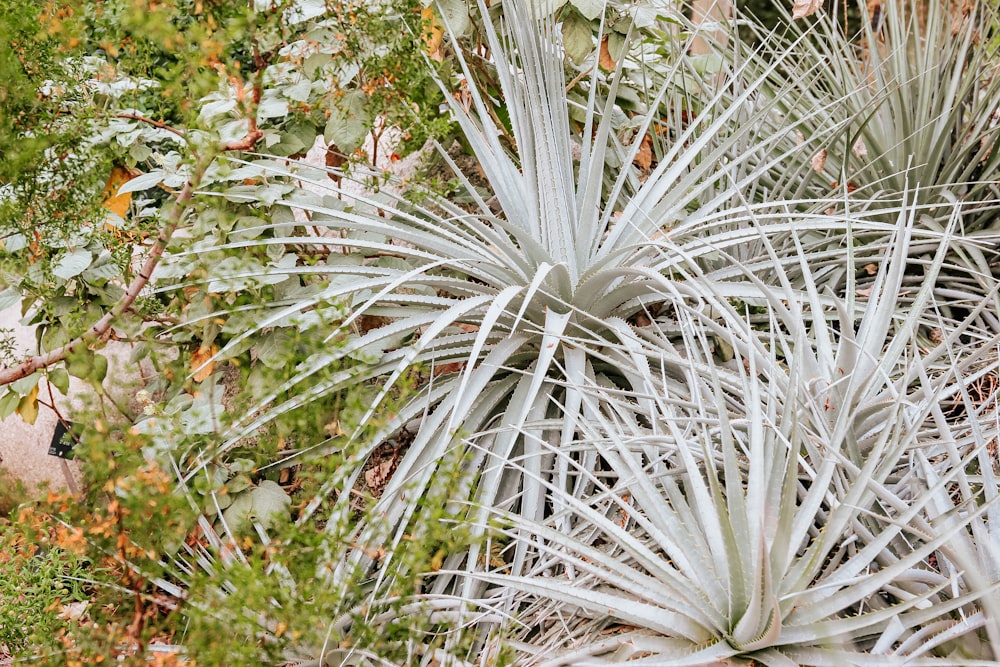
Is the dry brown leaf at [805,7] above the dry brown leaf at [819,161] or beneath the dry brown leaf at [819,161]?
above

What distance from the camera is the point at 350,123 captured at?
6.25 ft

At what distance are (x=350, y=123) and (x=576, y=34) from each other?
0.59 m

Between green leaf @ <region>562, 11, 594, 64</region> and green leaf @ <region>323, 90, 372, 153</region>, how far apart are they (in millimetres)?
515

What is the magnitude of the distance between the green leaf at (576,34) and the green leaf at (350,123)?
1.69 feet

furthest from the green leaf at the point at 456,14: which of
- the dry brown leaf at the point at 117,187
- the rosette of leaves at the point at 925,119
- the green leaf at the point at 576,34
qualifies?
the dry brown leaf at the point at 117,187

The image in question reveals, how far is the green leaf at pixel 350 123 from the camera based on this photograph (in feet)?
6.23

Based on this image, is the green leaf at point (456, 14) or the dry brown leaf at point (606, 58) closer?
the green leaf at point (456, 14)

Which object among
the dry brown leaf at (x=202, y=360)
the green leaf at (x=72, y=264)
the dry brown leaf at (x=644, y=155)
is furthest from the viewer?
the dry brown leaf at (x=644, y=155)

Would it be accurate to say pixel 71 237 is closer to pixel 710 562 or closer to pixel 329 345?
pixel 329 345

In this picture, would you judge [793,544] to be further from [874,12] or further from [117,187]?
[874,12]

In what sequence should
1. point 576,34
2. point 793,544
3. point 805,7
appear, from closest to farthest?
point 793,544 → point 576,34 → point 805,7

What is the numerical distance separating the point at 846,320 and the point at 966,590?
0.40 meters

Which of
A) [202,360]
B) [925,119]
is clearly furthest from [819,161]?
[202,360]

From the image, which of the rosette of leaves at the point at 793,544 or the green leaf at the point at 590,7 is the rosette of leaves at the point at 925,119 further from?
the rosette of leaves at the point at 793,544
